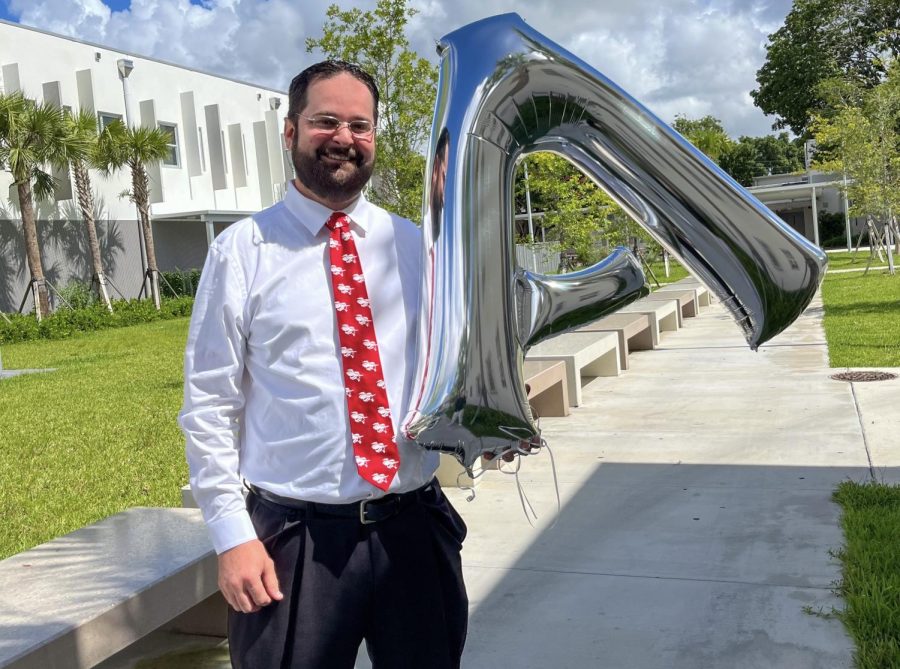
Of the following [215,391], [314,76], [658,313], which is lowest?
[658,313]

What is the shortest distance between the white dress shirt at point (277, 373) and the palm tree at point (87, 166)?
2009cm

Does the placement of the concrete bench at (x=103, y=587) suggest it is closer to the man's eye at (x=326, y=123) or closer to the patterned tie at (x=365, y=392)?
the patterned tie at (x=365, y=392)

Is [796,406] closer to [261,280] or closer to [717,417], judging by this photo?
[717,417]

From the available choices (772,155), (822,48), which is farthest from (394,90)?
(772,155)

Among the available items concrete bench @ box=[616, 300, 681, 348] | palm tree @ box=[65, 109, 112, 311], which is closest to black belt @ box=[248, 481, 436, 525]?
concrete bench @ box=[616, 300, 681, 348]

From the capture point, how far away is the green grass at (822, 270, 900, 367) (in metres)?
9.11

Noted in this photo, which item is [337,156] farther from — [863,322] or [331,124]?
[863,322]

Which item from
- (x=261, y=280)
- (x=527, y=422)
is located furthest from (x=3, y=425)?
(x=527, y=422)

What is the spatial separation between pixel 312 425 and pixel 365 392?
0.12 metres

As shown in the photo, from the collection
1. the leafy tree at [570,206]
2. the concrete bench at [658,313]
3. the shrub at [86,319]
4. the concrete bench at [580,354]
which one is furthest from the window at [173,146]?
the concrete bench at [580,354]

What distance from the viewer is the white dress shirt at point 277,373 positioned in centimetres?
166

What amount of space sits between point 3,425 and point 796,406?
22.6ft

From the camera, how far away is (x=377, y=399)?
64.8 inches

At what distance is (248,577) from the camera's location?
5.27 feet
